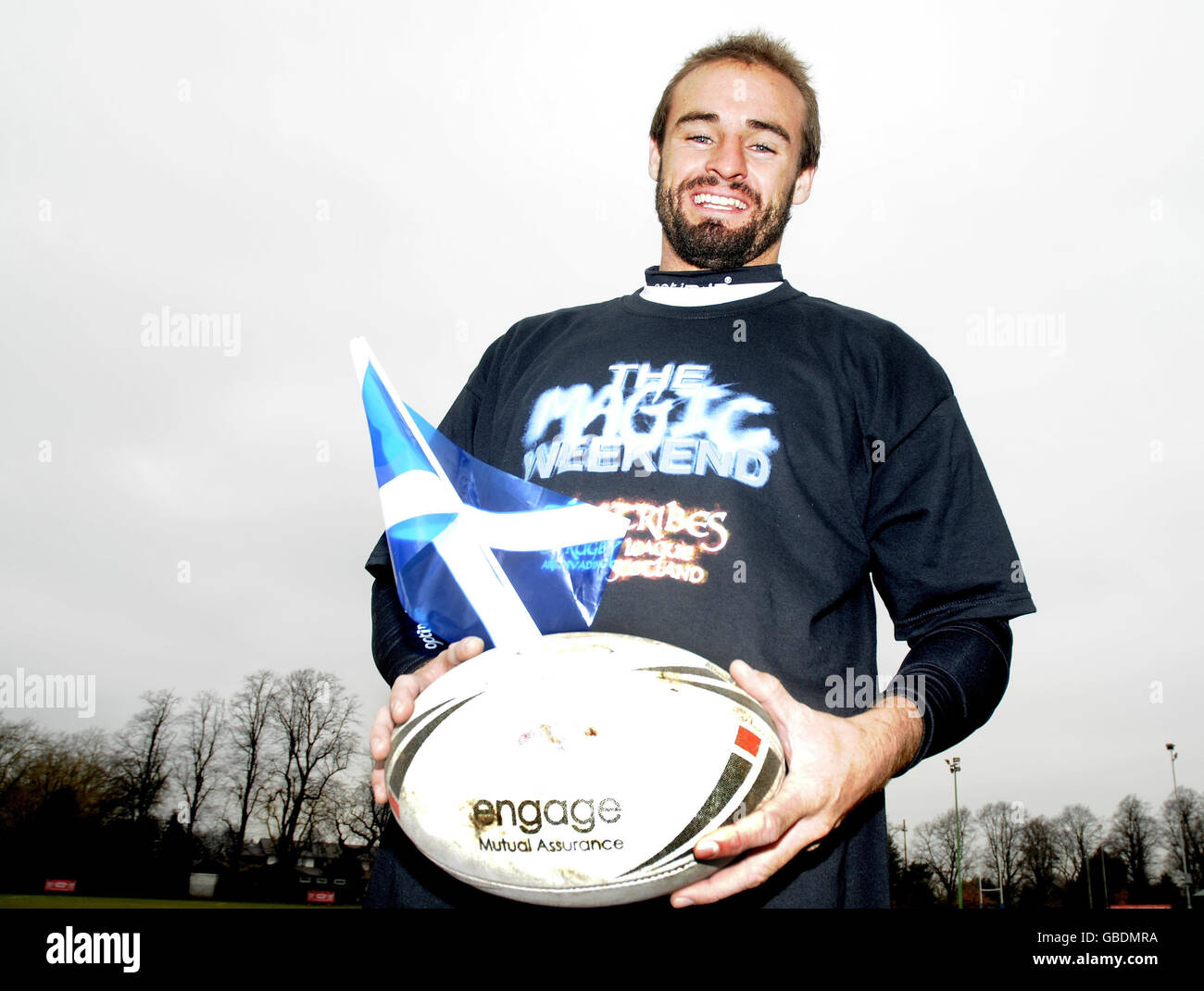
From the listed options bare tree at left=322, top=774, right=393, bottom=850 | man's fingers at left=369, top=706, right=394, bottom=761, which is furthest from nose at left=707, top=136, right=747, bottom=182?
bare tree at left=322, top=774, right=393, bottom=850

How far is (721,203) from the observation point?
108 inches

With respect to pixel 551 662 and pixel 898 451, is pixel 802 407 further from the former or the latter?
pixel 551 662

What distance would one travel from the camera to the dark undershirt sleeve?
1929mm

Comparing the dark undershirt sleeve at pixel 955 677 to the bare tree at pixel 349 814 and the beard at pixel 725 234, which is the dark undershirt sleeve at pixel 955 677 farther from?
the bare tree at pixel 349 814

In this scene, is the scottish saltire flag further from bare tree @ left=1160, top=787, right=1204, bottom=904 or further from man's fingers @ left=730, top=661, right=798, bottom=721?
bare tree @ left=1160, top=787, right=1204, bottom=904

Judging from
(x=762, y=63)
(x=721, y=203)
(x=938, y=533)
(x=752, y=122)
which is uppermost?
(x=762, y=63)

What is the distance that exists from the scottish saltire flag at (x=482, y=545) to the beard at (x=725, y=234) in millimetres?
1074

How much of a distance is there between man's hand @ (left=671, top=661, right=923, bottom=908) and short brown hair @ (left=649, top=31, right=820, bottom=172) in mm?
1955

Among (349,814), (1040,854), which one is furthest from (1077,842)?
(349,814)

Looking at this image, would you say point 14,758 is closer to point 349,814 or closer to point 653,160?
point 349,814

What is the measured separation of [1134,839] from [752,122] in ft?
209

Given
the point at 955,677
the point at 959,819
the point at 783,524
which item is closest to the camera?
the point at 955,677

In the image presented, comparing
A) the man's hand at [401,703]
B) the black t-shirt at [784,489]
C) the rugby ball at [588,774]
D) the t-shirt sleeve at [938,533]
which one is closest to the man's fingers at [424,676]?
the man's hand at [401,703]
